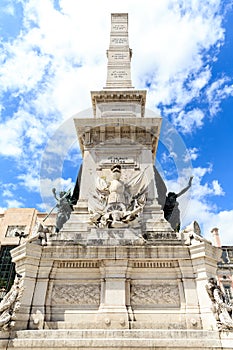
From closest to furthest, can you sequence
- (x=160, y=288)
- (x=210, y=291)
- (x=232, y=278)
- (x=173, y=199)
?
(x=210, y=291), (x=160, y=288), (x=173, y=199), (x=232, y=278)

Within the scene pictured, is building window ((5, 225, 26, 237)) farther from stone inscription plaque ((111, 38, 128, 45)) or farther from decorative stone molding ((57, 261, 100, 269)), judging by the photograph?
decorative stone molding ((57, 261, 100, 269))

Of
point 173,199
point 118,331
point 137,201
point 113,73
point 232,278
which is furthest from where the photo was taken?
point 232,278

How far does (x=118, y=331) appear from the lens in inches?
262

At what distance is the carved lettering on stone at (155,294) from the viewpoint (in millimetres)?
7789

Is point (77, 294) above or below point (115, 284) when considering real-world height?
below

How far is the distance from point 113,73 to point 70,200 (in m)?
8.25

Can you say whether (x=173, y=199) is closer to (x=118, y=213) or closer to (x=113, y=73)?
(x=118, y=213)

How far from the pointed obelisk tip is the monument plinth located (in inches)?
294

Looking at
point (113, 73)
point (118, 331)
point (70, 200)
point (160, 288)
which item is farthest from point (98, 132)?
point (118, 331)

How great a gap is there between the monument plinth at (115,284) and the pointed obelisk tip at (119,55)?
747 cm

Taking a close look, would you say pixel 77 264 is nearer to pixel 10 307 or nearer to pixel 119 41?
pixel 10 307

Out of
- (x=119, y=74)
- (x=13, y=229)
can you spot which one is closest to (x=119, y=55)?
(x=119, y=74)

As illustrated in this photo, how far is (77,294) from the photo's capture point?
26.1ft

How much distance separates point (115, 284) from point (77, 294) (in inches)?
45.7
